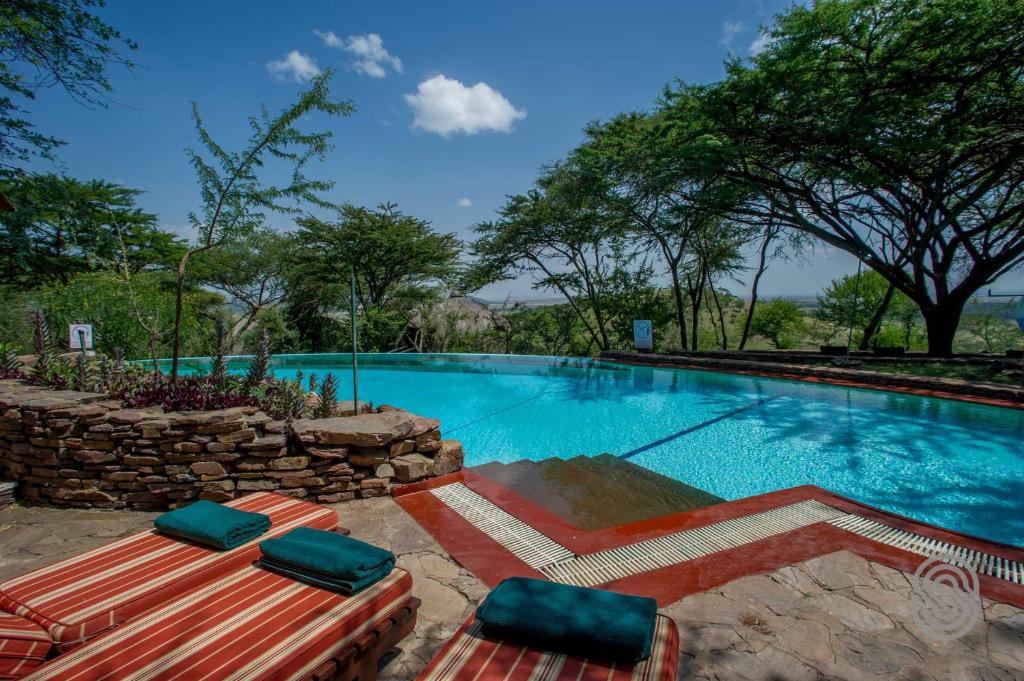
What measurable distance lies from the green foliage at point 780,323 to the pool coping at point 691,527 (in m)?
14.3

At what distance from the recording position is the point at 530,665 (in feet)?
4.96

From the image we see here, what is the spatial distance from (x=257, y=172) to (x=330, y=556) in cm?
424

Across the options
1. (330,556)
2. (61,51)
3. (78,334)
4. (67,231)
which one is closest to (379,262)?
(67,231)

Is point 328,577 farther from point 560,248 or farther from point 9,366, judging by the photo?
point 560,248

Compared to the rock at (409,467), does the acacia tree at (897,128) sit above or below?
above

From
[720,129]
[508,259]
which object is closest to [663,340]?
[508,259]

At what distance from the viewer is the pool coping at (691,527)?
249 centimetres

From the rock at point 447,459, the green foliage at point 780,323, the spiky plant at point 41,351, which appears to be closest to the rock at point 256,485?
the rock at point 447,459

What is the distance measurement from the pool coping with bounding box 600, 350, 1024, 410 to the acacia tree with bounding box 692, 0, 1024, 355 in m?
3.22

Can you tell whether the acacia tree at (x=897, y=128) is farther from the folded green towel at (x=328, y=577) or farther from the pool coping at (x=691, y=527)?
the folded green towel at (x=328, y=577)

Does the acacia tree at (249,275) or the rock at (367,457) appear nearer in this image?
the rock at (367,457)

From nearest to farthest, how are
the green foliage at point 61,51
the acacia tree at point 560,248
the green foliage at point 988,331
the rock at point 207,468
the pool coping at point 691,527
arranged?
the pool coping at point 691,527
the rock at point 207,468
the green foliage at point 61,51
the acacia tree at point 560,248
the green foliage at point 988,331

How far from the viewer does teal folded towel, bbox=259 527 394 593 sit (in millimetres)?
1945

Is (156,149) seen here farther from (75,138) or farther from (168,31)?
(75,138)
